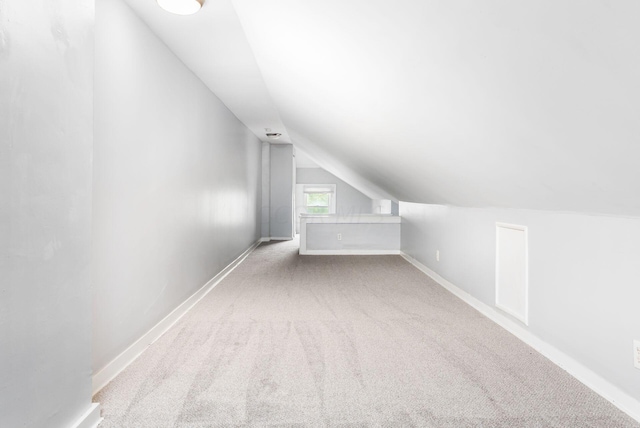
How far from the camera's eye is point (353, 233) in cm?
579

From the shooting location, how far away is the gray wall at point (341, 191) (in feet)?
33.2

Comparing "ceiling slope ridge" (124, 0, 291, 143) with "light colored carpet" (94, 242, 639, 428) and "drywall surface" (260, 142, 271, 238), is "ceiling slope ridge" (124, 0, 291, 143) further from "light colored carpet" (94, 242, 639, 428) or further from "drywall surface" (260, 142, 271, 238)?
"drywall surface" (260, 142, 271, 238)

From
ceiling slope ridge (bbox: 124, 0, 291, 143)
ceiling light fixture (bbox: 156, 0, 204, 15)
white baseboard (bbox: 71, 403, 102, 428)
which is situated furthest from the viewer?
ceiling slope ridge (bbox: 124, 0, 291, 143)

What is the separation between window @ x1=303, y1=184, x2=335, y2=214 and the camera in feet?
33.3

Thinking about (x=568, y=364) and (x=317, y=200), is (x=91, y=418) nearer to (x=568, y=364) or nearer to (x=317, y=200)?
(x=568, y=364)

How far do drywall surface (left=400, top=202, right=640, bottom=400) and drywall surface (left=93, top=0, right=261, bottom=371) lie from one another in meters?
2.40

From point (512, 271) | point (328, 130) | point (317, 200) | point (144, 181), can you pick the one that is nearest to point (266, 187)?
point (317, 200)

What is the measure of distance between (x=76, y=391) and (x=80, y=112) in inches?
41.6

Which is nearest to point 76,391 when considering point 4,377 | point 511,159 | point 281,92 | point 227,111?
point 4,377

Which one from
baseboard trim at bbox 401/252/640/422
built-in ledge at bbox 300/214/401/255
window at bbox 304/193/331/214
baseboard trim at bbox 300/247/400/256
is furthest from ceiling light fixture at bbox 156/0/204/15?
window at bbox 304/193/331/214

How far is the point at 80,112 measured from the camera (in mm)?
1308

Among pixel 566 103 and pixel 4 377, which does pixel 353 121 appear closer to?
pixel 566 103

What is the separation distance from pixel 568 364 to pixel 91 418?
7.41ft

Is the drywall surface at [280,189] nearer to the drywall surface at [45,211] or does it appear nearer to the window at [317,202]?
the window at [317,202]
